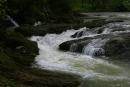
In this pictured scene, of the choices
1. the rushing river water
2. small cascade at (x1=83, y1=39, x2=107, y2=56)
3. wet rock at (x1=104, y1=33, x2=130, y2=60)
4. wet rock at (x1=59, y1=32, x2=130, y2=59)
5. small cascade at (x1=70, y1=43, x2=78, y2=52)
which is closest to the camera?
the rushing river water

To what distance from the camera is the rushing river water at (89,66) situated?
1494cm

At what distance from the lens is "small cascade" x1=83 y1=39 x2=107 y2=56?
22.9 meters

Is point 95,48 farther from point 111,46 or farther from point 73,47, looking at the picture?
point 73,47

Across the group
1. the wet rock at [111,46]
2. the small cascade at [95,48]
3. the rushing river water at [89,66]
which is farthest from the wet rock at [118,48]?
the rushing river water at [89,66]

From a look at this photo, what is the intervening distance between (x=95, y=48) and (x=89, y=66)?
192 inches

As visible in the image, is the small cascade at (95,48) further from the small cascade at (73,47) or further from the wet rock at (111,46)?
the small cascade at (73,47)

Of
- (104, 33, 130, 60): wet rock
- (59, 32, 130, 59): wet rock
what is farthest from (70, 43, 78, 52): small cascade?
(104, 33, 130, 60): wet rock

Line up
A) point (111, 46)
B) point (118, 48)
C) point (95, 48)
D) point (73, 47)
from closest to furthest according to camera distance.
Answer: point (118, 48), point (111, 46), point (95, 48), point (73, 47)

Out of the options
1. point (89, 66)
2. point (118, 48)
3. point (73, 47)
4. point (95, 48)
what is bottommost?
point (89, 66)

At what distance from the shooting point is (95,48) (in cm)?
Answer: 2331

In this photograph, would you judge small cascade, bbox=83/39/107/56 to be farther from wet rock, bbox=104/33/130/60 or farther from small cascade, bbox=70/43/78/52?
small cascade, bbox=70/43/78/52

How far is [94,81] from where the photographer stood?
583 inches

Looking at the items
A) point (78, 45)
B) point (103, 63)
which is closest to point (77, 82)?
point (103, 63)

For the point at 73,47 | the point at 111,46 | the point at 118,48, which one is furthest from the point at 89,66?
the point at 73,47
